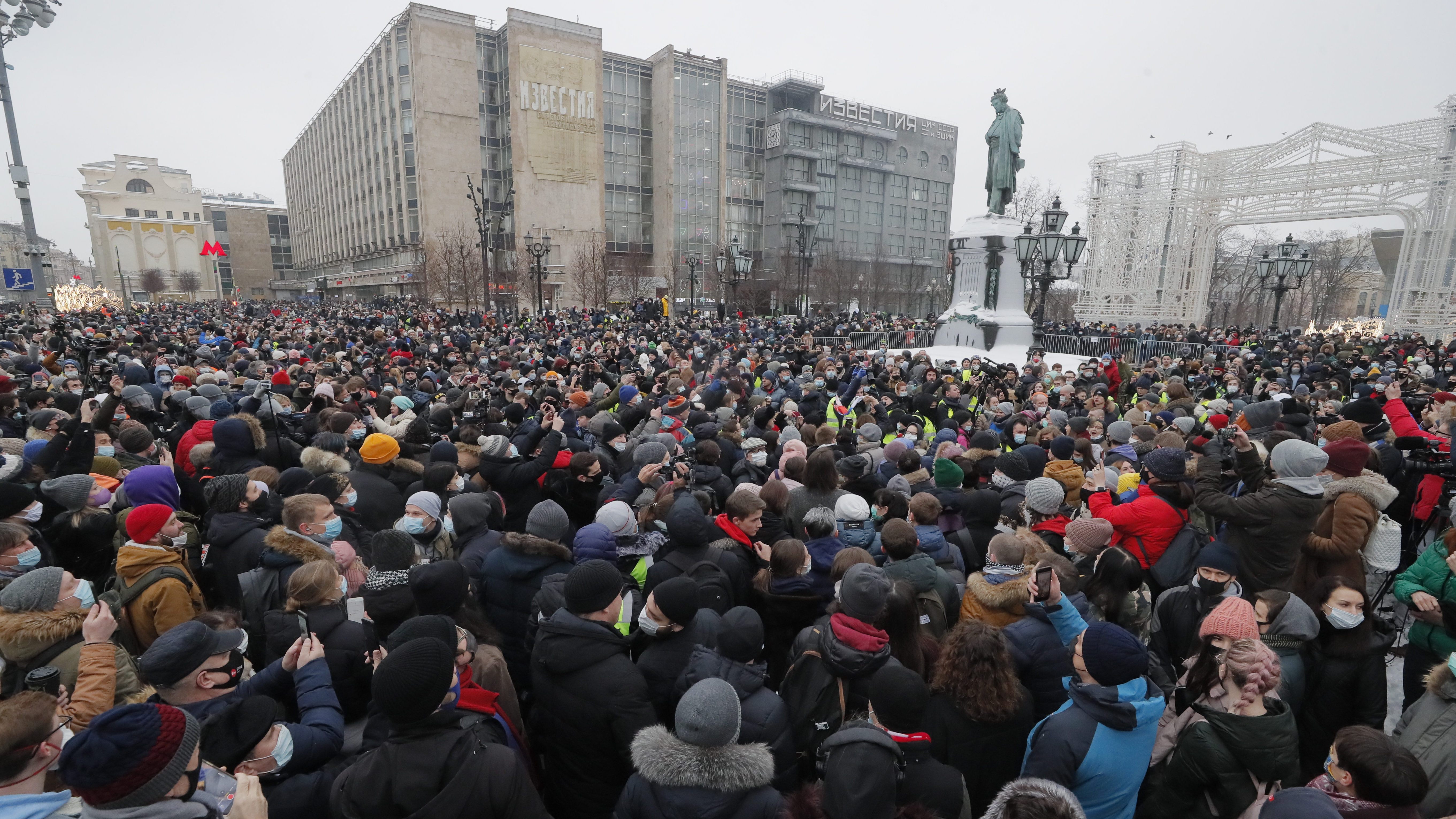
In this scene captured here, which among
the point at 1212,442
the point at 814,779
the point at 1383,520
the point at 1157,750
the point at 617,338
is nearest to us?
the point at 1157,750

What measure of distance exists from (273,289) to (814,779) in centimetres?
12728

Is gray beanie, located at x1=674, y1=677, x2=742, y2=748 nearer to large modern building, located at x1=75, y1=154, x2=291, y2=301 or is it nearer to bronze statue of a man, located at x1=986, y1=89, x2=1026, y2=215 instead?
bronze statue of a man, located at x1=986, y1=89, x2=1026, y2=215

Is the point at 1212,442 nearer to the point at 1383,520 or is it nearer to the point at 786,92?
the point at 1383,520

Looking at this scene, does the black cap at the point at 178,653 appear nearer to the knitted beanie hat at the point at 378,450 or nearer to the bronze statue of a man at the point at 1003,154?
the knitted beanie hat at the point at 378,450

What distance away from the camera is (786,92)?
6919 centimetres

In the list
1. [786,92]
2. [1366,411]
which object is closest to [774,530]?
[1366,411]

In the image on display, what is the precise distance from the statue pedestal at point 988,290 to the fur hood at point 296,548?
74.1 ft

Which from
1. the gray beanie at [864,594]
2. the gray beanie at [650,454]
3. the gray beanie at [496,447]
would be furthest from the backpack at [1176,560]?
the gray beanie at [496,447]

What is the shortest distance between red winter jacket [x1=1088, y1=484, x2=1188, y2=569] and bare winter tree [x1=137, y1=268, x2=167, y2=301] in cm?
10804

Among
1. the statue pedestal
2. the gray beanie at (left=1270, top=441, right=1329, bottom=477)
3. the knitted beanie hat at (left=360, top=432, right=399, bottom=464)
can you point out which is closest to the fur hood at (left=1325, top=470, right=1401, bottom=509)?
the gray beanie at (left=1270, top=441, right=1329, bottom=477)

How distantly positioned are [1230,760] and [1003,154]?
25.8m

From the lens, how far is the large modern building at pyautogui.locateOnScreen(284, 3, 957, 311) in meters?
58.2

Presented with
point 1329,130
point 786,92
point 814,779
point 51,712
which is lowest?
point 814,779

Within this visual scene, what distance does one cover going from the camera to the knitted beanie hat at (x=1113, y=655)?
7.95ft
